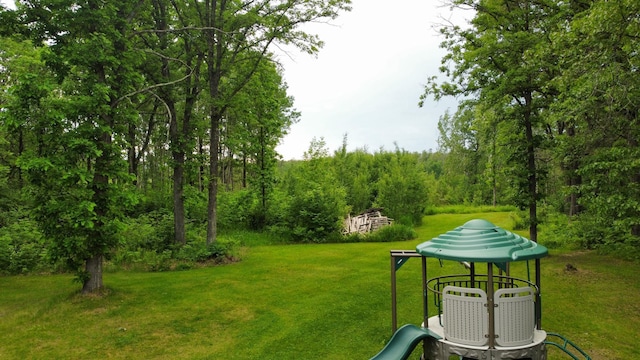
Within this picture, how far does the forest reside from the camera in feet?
23.6

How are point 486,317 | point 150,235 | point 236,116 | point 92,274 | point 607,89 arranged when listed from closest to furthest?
1. point 486,317
2. point 607,89
3. point 92,274
4. point 150,235
5. point 236,116

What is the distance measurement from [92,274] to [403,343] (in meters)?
6.51

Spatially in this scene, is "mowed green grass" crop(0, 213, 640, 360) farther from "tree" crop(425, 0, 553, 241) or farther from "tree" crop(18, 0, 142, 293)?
"tree" crop(425, 0, 553, 241)

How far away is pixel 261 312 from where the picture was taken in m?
7.32

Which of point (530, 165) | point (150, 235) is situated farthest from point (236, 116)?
point (530, 165)

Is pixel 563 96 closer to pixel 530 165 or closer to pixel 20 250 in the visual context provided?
pixel 530 165

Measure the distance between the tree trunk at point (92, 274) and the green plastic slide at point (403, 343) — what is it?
617 centimetres

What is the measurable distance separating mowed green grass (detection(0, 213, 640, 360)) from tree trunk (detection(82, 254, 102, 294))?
0.22 meters

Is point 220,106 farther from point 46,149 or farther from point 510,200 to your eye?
point 510,200

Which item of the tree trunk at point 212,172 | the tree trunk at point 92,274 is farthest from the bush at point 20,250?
the tree trunk at point 212,172

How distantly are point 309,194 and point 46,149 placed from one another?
10.7m

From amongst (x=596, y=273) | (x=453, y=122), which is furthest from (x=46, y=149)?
(x=453, y=122)

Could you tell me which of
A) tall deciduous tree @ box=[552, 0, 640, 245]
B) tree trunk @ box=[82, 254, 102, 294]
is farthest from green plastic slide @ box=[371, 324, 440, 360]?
tree trunk @ box=[82, 254, 102, 294]

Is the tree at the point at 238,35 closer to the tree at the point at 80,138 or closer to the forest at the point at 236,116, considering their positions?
the forest at the point at 236,116
